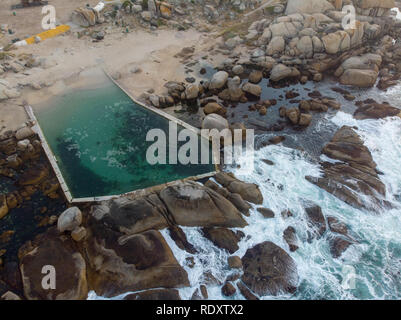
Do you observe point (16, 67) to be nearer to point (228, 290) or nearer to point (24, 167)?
point (24, 167)

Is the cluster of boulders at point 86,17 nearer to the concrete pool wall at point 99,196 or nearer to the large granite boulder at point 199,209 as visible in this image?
the concrete pool wall at point 99,196

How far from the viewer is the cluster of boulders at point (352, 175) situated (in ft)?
76.1

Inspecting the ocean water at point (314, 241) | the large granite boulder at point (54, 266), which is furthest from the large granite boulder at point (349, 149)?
the large granite boulder at point (54, 266)

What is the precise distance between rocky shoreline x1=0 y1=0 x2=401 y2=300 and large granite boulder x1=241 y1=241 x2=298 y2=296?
7 cm

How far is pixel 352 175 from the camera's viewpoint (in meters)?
24.8

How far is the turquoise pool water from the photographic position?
23.9 meters

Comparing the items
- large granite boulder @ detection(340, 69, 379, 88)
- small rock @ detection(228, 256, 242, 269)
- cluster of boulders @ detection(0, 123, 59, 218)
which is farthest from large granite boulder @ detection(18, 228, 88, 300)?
large granite boulder @ detection(340, 69, 379, 88)

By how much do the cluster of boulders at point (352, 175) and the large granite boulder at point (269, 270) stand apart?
806 centimetres

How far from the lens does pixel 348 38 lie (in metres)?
39.9

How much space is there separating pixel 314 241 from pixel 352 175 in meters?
7.90

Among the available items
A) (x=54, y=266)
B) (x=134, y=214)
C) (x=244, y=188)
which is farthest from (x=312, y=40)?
(x=54, y=266)

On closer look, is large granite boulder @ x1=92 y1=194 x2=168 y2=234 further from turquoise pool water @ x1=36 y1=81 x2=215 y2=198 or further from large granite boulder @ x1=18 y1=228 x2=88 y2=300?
large granite boulder @ x1=18 y1=228 x2=88 y2=300

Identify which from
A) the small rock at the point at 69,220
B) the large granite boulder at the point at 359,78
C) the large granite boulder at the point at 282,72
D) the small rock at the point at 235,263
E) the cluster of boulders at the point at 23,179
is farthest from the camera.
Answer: the large granite boulder at the point at 282,72
